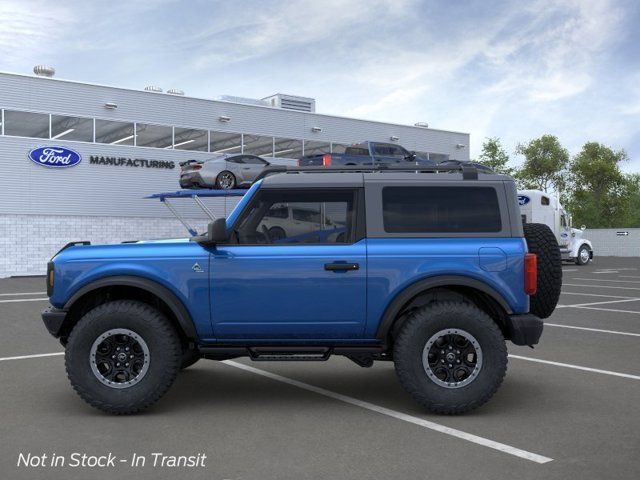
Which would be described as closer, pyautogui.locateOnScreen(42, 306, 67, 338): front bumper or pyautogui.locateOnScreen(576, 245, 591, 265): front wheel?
pyautogui.locateOnScreen(42, 306, 67, 338): front bumper

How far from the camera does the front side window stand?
228 inches

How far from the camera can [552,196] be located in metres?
31.2

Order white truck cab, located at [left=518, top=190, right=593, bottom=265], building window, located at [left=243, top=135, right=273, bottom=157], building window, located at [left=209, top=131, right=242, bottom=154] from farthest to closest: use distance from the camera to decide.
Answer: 1. building window, located at [left=243, top=135, right=273, bottom=157]
2. building window, located at [left=209, top=131, right=242, bottom=154]
3. white truck cab, located at [left=518, top=190, right=593, bottom=265]

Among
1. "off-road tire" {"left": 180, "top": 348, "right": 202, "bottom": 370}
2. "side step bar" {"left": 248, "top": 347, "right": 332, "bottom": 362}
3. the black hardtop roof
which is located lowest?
"off-road tire" {"left": 180, "top": 348, "right": 202, "bottom": 370}

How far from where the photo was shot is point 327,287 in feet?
18.6

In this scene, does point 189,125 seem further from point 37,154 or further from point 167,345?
point 167,345

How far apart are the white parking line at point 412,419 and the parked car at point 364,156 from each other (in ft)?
47.6

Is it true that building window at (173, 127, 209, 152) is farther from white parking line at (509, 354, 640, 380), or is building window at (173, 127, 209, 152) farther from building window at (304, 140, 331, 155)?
white parking line at (509, 354, 640, 380)

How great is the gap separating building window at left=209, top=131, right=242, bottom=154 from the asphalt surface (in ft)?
83.8

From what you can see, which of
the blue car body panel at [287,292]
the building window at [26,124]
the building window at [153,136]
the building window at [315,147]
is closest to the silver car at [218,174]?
the building window at [153,136]

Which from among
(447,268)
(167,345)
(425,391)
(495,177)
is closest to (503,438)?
(425,391)

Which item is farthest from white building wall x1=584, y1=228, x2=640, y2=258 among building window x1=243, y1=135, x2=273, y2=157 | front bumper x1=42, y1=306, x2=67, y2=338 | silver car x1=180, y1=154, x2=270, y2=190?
front bumper x1=42, y1=306, x2=67, y2=338

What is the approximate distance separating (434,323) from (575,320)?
23.3 feet

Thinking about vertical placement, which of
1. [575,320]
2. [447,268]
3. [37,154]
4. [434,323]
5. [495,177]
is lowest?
[575,320]
